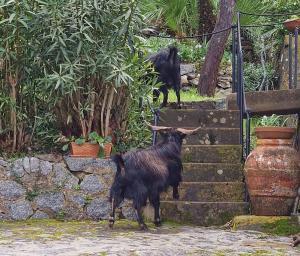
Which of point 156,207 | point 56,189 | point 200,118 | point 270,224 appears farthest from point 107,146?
point 270,224

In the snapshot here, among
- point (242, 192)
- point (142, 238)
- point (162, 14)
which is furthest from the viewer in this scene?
point (162, 14)

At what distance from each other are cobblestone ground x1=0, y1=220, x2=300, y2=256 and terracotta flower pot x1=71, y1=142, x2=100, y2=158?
87cm

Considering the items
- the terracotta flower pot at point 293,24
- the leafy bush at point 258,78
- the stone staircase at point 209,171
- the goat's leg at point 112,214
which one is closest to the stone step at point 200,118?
the stone staircase at point 209,171

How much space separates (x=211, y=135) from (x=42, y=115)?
2.09 meters

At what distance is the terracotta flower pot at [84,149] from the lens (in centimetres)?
727

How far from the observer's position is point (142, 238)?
5773mm

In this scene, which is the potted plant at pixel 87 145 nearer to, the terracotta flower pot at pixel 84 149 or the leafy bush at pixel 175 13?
the terracotta flower pot at pixel 84 149

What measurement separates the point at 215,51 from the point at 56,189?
528cm

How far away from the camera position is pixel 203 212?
267 inches

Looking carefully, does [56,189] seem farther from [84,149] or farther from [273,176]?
[273,176]

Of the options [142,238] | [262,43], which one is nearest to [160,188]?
[142,238]

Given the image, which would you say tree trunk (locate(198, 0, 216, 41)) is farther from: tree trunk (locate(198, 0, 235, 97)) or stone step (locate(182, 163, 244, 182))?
stone step (locate(182, 163, 244, 182))

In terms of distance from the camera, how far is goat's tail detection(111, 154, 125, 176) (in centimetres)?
623

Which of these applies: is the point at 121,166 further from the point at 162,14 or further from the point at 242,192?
the point at 162,14
